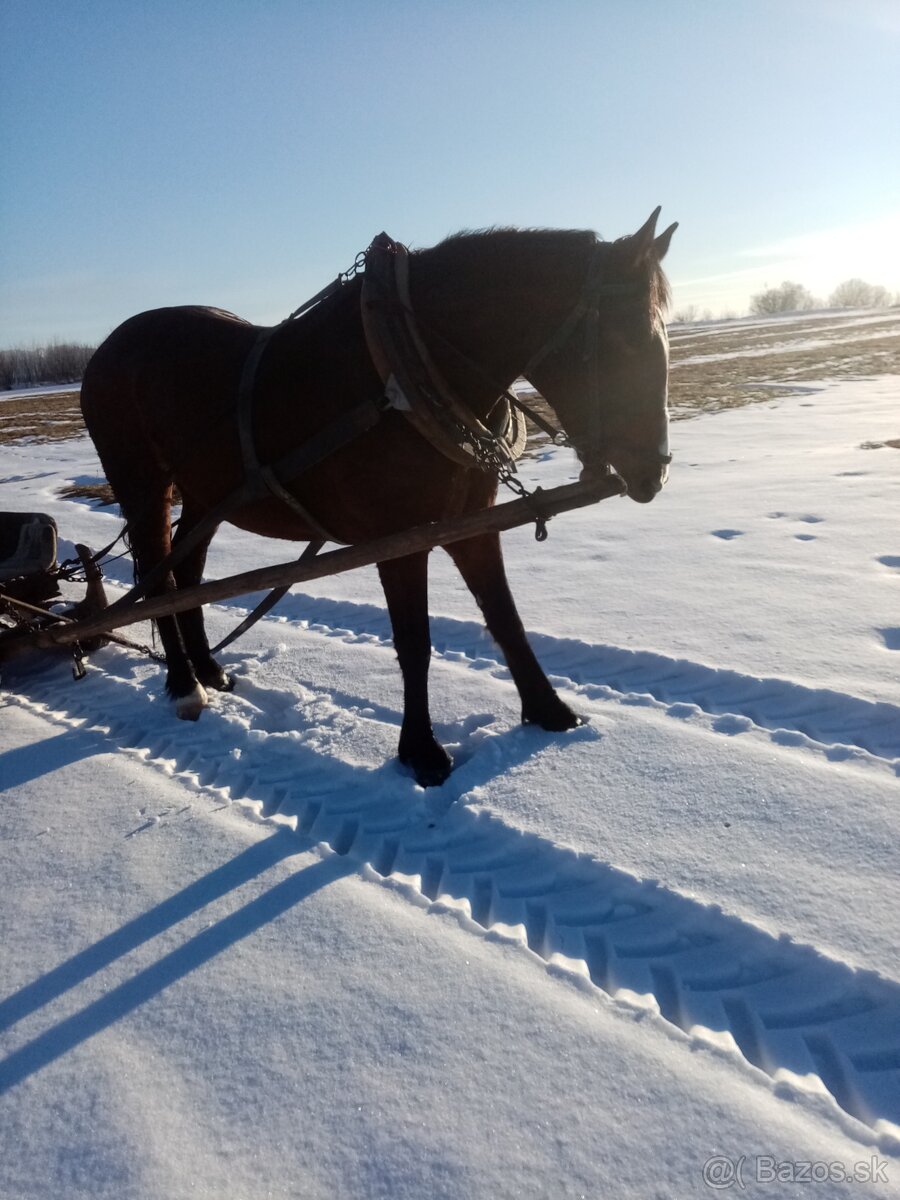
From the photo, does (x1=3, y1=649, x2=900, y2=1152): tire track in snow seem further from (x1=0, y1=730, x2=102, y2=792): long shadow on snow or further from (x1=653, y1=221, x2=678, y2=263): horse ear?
(x1=653, y1=221, x2=678, y2=263): horse ear

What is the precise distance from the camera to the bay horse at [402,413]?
2.53 m

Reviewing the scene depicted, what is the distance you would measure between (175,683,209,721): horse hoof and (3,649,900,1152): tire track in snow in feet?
0.36

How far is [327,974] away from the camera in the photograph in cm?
210

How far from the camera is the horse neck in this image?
259cm

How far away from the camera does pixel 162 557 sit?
4070 mm

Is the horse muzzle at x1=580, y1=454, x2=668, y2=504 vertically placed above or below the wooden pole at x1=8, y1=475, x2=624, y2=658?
above

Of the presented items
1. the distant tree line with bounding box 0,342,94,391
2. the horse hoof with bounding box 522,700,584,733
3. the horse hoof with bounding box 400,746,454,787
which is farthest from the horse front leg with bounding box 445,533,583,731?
the distant tree line with bounding box 0,342,94,391

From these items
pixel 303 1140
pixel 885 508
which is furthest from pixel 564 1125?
pixel 885 508

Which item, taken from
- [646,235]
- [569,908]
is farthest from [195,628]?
[646,235]

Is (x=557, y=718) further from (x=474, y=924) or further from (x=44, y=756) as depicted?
(x=44, y=756)

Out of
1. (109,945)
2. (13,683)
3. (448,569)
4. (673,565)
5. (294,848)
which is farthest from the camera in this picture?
(448,569)

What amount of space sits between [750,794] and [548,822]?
2.30 feet

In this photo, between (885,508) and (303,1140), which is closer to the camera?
(303,1140)

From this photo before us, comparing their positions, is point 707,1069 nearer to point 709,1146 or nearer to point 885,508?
point 709,1146
